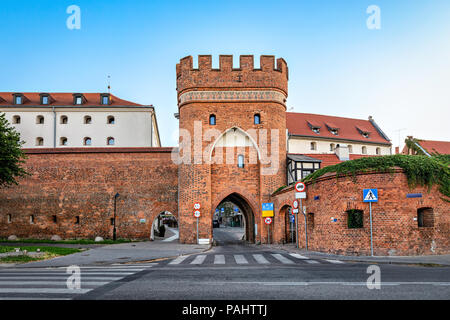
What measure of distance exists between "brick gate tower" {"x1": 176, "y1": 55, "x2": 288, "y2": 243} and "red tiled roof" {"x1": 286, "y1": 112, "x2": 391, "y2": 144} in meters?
20.7

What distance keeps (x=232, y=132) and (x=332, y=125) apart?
28.8 m

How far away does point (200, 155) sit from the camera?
90.0 ft

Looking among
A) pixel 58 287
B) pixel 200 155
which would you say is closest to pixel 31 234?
pixel 200 155

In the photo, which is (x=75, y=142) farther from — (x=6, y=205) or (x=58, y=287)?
(x=58, y=287)

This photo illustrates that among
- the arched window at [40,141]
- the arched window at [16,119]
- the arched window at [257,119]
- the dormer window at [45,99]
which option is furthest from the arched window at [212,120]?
the arched window at [16,119]

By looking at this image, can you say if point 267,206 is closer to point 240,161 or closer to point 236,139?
point 240,161

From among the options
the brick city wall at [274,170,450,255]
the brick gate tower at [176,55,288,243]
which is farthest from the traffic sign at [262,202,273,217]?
the brick city wall at [274,170,450,255]

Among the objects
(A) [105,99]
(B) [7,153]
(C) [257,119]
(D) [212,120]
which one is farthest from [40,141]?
(C) [257,119]

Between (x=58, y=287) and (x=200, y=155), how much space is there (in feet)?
64.3

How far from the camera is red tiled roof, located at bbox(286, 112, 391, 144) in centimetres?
5003

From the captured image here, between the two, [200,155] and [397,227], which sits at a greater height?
[200,155]
